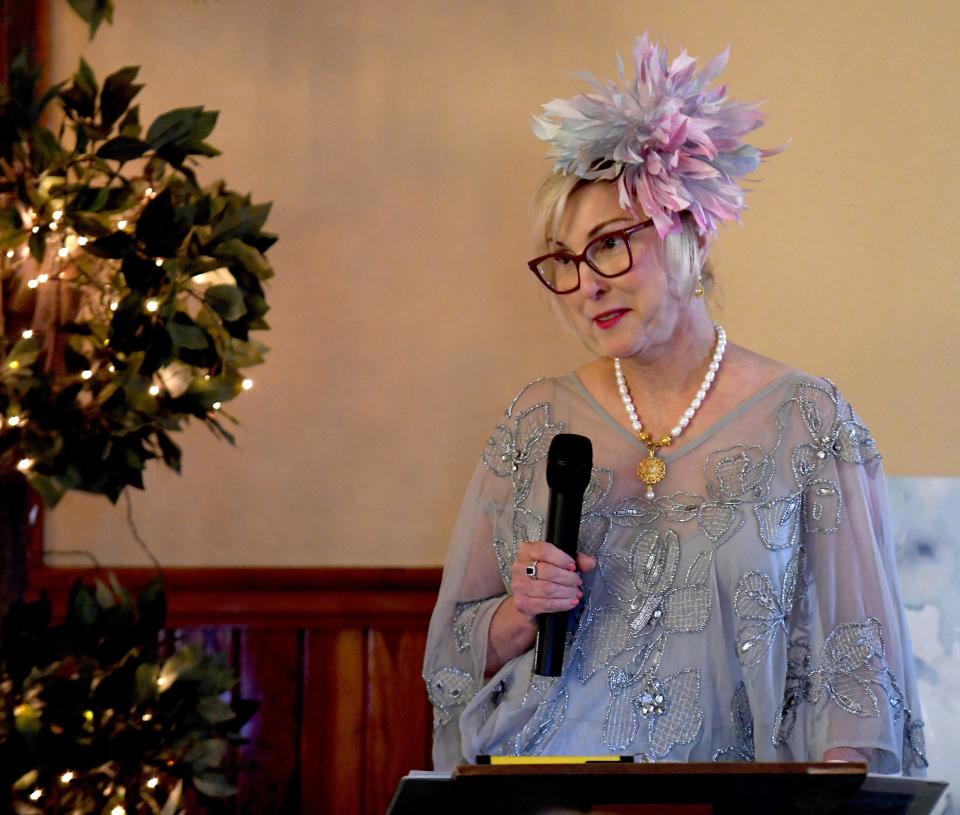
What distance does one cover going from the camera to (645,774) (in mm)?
1302

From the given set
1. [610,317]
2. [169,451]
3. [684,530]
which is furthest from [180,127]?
[684,530]

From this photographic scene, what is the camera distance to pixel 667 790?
4.42 ft

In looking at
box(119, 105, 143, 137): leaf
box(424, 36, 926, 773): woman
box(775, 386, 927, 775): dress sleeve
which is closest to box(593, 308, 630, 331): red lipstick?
box(424, 36, 926, 773): woman

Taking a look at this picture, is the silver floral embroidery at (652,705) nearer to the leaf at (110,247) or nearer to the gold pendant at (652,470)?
the gold pendant at (652,470)

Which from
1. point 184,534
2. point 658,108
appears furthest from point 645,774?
point 184,534

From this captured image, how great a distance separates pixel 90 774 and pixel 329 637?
29.9 inches

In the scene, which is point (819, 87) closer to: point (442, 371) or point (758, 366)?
point (758, 366)

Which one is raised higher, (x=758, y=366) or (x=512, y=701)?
(x=758, y=366)

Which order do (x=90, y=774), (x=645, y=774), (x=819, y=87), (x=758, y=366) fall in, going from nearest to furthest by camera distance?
(x=645, y=774)
(x=90, y=774)
(x=758, y=366)
(x=819, y=87)

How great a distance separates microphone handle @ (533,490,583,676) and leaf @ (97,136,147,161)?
2.79 ft

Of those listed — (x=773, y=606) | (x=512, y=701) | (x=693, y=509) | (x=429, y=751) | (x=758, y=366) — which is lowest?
(x=429, y=751)

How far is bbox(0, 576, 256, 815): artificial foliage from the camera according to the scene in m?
1.96

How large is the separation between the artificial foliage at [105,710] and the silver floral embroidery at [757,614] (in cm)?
83

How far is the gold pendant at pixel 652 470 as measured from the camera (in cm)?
214
